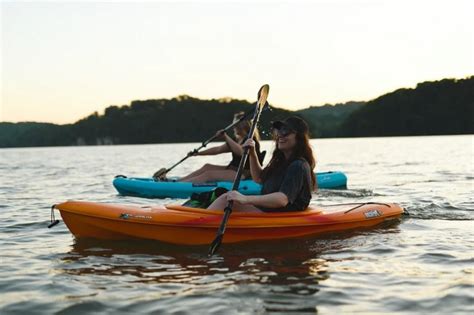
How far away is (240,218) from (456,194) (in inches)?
239

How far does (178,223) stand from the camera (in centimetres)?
556

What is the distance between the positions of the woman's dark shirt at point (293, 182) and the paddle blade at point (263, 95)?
6.55 ft

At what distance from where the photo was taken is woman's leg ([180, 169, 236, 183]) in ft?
32.3

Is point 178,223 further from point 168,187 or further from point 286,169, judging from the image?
point 168,187

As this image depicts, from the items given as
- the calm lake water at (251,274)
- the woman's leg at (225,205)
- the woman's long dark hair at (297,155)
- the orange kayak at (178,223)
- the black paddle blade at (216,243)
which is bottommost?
the calm lake water at (251,274)

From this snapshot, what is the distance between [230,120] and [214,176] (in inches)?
2587

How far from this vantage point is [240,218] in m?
5.63

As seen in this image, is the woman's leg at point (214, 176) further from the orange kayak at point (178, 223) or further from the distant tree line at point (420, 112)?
the distant tree line at point (420, 112)

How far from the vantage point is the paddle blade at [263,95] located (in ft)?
24.3

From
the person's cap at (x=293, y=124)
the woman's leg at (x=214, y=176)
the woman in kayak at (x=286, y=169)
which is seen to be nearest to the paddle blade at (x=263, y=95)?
the woman in kayak at (x=286, y=169)

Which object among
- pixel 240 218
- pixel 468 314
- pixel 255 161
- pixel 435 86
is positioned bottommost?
pixel 468 314

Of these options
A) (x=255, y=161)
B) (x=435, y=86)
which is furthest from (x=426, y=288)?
(x=435, y=86)

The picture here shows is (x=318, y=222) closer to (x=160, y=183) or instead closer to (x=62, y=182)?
(x=160, y=183)

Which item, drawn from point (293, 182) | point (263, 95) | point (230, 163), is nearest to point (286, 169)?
point (293, 182)
